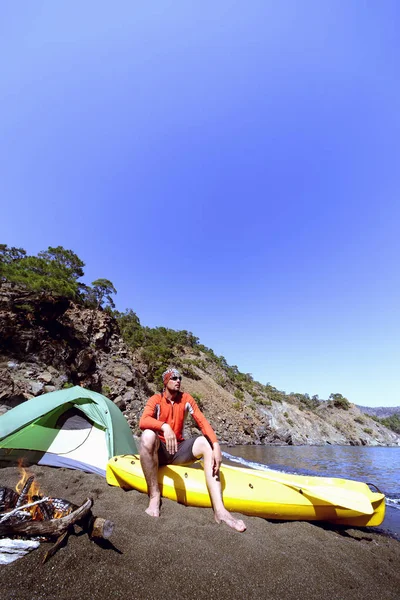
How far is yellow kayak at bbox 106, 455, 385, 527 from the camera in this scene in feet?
12.0

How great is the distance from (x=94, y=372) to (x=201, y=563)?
19.8 m

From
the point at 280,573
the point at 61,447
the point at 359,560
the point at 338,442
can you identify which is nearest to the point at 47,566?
the point at 280,573

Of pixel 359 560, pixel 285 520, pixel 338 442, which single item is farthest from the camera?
pixel 338 442

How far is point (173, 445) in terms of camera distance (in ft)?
11.0

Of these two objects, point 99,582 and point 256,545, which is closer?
point 99,582

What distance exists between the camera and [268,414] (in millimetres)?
37250

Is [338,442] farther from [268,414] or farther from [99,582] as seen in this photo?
[99,582]

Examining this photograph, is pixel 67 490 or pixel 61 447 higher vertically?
pixel 61 447

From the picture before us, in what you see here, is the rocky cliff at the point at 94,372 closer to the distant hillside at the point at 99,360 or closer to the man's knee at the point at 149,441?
the distant hillside at the point at 99,360

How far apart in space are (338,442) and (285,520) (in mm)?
46485

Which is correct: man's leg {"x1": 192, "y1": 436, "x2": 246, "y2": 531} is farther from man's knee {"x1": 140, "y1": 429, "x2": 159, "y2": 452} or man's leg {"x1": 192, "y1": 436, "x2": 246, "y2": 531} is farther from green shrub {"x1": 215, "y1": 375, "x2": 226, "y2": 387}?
green shrub {"x1": 215, "y1": 375, "x2": 226, "y2": 387}

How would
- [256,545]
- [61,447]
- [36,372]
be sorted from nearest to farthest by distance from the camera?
1. [256,545]
2. [61,447]
3. [36,372]

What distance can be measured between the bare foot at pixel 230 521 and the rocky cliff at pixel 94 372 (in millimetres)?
10200

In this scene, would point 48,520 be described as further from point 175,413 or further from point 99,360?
point 99,360
